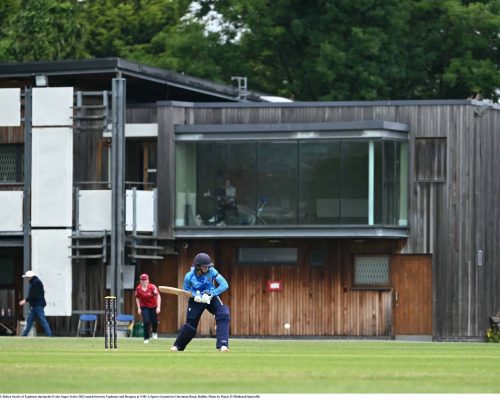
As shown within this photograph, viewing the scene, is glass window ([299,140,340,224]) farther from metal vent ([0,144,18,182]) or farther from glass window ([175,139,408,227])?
metal vent ([0,144,18,182])

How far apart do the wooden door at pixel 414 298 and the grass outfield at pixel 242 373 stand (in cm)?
2273

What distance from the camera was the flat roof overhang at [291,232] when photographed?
5041 centimetres

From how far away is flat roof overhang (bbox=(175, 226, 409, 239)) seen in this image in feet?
165

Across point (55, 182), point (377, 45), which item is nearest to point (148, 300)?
point (55, 182)

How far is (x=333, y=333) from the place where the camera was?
51219 mm

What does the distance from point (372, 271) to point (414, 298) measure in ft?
4.80

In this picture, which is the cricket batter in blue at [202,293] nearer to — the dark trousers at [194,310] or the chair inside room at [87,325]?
the dark trousers at [194,310]

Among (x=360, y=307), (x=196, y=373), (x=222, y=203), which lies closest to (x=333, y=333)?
(x=360, y=307)

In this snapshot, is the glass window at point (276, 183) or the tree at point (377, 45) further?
the tree at point (377, 45)

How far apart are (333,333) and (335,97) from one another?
52.5 ft

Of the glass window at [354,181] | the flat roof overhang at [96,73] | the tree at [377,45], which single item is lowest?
the glass window at [354,181]

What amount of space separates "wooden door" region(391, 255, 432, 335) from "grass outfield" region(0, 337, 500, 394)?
22731 millimetres

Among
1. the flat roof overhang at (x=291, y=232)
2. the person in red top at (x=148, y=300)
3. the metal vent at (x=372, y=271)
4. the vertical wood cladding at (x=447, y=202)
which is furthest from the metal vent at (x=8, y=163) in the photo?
the person in red top at (x=148, y=300)

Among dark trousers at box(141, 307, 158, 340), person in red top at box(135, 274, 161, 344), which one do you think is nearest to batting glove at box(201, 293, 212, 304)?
dark trousers at box(141, 307, 158, 340)
